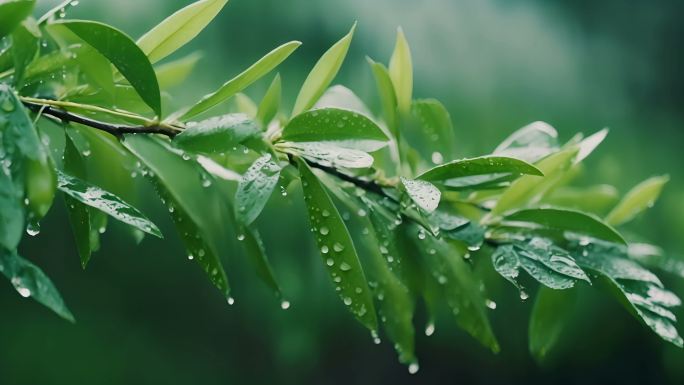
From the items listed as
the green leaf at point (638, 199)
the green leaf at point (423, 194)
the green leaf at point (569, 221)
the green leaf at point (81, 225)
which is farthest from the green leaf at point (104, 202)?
the green leaf at point (638, 199)

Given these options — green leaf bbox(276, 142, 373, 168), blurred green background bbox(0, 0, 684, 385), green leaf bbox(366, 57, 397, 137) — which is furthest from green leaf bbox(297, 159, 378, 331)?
blurred green background bbox(0, 0, 684, 385)

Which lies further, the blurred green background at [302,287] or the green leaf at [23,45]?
the blurred green background at [302,287]

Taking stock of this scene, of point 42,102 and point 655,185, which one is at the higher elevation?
point 42,102

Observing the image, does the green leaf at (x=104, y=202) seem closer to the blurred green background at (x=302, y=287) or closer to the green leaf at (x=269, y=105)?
the green leaf at (x=269, y=105)

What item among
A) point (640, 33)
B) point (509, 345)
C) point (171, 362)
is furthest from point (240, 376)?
point (640, 33)

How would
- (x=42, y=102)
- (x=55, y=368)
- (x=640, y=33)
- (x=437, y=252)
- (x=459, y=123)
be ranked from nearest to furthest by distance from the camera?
(x=42, y=102), (x=437, y=252), (x=55, y=368), (x=459, y=123), (x=640, y=33)

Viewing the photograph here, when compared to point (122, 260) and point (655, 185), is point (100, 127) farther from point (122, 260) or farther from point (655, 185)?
point (122, 260)

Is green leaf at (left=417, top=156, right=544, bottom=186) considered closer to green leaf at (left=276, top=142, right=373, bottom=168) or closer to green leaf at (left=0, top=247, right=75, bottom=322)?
green leaf at (left=276, top=142, right=373, bottom=168)
